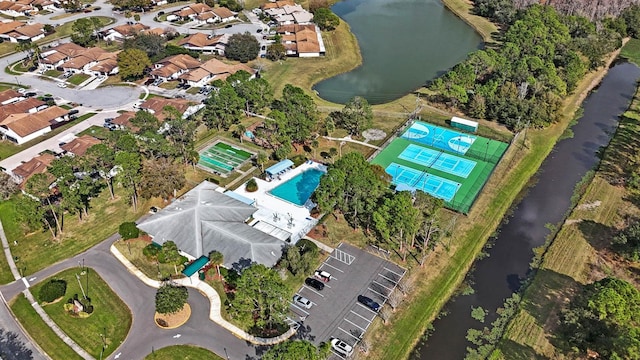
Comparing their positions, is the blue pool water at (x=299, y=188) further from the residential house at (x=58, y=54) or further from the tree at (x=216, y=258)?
the residential house at (x=58, y=54)

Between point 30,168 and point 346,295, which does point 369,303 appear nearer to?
point 346,295

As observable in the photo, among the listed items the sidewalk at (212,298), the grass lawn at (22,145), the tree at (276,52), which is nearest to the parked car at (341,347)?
the sidewalk at (212,298)

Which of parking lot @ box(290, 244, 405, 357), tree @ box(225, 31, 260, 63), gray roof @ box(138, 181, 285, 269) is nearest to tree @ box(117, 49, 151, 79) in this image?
tree @ box(225, 31, 260, 63)

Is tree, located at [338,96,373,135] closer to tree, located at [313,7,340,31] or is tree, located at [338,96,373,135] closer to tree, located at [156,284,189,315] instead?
tree, located at [156,284,189,315]

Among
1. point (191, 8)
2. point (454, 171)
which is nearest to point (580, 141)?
point (454, 171)

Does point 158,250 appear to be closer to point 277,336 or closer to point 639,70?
point 277,336

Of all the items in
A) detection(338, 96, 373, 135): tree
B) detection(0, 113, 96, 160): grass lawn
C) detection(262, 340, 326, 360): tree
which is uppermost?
detection(262, 340, 326, 360): tree
